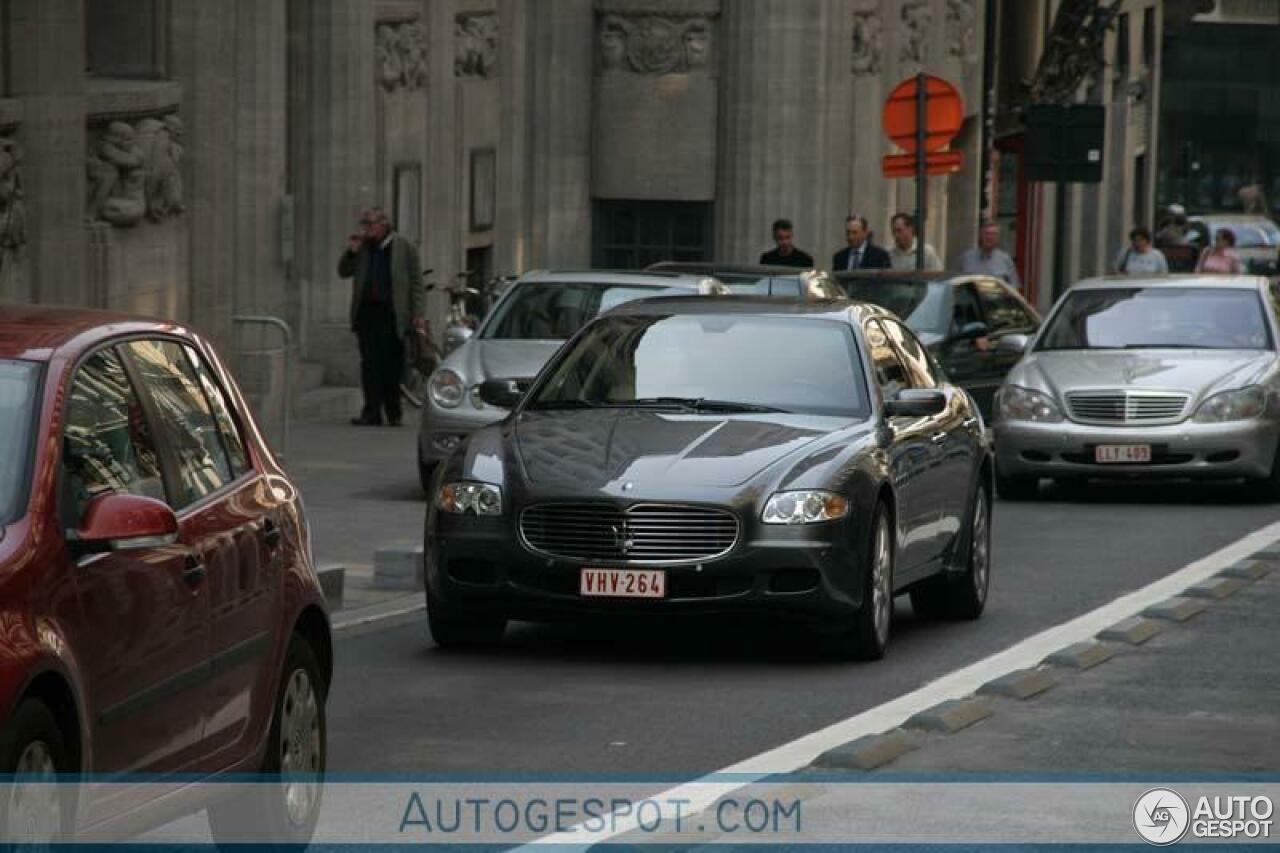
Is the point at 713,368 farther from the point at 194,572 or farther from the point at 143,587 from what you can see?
the point at 143,587

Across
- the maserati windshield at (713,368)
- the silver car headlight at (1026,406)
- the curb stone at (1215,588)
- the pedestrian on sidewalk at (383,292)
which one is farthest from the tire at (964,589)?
the pedestrian on sidewalk at (383,292)

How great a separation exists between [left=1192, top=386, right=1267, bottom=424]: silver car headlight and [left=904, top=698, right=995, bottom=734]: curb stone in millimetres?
11203

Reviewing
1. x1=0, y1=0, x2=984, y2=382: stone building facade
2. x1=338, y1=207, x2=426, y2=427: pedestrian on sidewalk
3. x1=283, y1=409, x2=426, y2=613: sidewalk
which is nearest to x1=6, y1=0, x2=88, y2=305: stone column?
x1=0, y1=0, x2=984, y2=382: stone building facade

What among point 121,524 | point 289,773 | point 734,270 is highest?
point 121,524

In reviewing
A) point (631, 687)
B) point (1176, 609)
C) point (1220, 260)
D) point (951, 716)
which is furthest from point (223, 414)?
point (1220, 260)

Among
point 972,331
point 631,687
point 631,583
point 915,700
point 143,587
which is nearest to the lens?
point 143,587

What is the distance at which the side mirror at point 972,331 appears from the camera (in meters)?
24.6

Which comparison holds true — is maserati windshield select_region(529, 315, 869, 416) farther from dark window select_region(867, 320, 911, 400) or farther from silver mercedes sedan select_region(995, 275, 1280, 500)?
silver mercedes sedan select_region(995, 275, 1280, 500)

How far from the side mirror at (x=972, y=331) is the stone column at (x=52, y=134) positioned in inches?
266

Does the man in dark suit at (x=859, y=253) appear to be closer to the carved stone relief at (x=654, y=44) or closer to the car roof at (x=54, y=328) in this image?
the carved stone relief at (x=654, y=44)

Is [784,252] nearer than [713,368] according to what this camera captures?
No

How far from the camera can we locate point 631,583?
12.4 meters

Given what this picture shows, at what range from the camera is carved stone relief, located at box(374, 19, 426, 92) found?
29.1 meters

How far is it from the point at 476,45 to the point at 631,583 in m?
20.1
